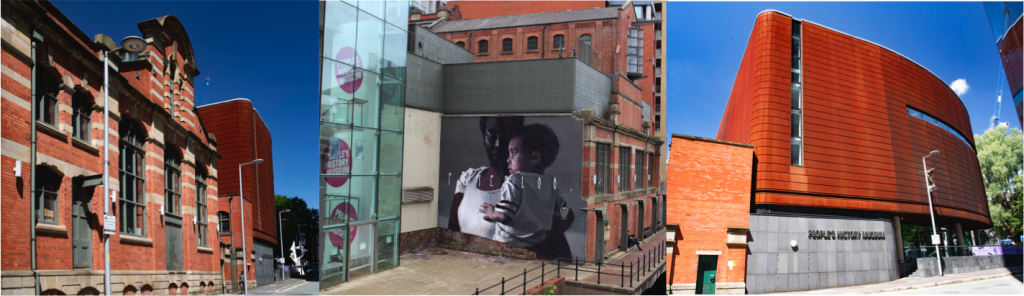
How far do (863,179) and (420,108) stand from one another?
1987 centimetres

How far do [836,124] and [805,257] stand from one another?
5644mm

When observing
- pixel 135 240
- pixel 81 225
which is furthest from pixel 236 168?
pixel 81 225

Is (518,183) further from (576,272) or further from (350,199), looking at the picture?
(350,199)

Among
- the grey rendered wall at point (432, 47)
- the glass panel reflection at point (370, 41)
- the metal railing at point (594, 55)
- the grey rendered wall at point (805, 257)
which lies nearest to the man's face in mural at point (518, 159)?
the grey rendered wall at point (432, 47)

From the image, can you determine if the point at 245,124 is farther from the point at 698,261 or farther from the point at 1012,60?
the point at 1012,60

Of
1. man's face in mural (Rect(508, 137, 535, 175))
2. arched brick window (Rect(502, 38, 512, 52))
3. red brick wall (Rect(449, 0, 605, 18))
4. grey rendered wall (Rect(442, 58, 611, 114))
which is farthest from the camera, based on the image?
red brick wall (Rect(449, 0, 605, 18))

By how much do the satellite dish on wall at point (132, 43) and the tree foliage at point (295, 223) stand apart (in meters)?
25.3

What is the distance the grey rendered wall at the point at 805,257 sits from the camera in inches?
764

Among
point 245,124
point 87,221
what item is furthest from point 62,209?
point 245,124

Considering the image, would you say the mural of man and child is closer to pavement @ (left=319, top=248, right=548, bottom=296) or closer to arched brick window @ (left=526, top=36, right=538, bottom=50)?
pavement @ (left=319, top=248, right=548, bottom=296)

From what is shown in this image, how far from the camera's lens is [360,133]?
19750 millimetres

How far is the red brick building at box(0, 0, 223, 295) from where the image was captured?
10.9 metres

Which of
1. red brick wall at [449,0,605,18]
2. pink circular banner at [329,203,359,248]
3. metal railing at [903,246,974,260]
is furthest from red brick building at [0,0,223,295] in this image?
red brick wall at [449,0,605,18]

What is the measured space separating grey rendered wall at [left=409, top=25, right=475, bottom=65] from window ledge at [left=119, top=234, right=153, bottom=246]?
16055 millimetres
